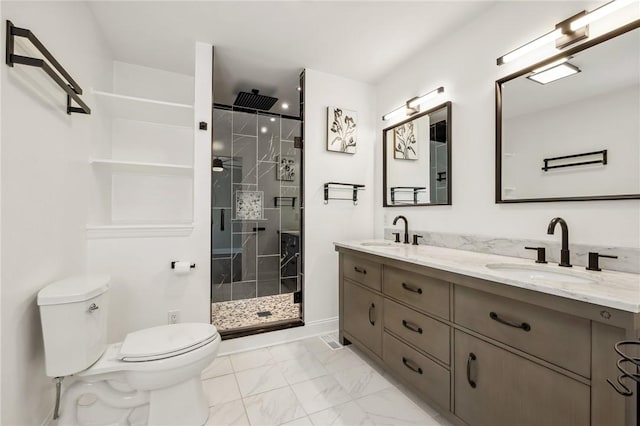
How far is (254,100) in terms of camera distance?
3.19 metres

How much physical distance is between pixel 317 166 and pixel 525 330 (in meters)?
1.97

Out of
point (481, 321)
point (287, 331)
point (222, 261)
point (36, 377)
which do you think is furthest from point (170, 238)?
point (481, 321)

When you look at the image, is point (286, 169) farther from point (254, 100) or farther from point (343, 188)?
point (254, 100)

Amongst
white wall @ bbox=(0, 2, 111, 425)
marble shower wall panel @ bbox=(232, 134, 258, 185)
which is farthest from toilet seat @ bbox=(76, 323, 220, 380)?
marble shower wall panel @ bbox=(232, 134, 258, 185)

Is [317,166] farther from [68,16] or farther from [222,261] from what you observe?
[68,16]

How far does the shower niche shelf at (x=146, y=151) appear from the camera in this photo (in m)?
2.21

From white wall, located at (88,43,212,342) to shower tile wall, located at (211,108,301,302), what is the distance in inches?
17.6

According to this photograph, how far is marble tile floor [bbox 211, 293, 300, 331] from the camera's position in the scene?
2.64m

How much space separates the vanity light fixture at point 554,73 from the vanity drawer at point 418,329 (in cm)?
147

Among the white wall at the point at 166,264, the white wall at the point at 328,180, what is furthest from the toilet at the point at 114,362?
the white wall at the point at 328,180

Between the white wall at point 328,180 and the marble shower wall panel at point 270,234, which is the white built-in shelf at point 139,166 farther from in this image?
the white wall at point 328,180

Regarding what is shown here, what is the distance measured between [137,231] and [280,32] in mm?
1815

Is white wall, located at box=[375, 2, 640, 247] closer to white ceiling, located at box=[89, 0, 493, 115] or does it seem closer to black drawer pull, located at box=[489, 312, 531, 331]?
white ceiling, located at box=[89, 0, 493, 115]

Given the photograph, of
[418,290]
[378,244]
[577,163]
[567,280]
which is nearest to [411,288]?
[418,290]
